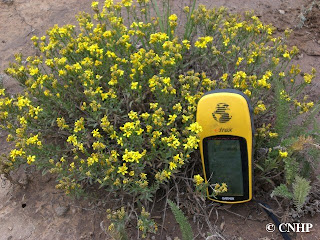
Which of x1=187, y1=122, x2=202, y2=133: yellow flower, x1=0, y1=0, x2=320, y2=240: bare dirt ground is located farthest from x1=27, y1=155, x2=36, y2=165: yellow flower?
x1=187, y1=122, x2=202, y2=133: yellow flower

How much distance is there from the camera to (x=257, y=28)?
2783 millimetres

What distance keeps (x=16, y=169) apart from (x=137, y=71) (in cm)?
123

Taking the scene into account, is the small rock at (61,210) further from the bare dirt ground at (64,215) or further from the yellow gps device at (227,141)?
the yellow gps device at (227,141)

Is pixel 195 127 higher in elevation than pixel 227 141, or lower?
higher

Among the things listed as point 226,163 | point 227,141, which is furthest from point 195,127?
point 226,163

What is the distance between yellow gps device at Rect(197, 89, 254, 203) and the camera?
2.00 meters

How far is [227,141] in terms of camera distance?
2146 mm

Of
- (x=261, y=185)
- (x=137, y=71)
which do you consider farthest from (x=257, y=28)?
(x=261, y=185)

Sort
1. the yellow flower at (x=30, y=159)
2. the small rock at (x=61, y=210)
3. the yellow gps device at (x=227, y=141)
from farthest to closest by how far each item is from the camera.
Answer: the small rock at (x=61, y=210) → the yellow flower at (x=30, y=159) → the yellow gps device at (x=227, y=141)

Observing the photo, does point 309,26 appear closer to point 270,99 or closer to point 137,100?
point 270,99

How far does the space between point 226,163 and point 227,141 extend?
6.4 inches

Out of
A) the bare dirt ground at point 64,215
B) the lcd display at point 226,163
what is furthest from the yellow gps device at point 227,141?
the bare dirt ground at point 64,215

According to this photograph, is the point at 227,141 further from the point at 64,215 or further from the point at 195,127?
the point at 64,215

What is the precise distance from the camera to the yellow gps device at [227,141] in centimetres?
200
